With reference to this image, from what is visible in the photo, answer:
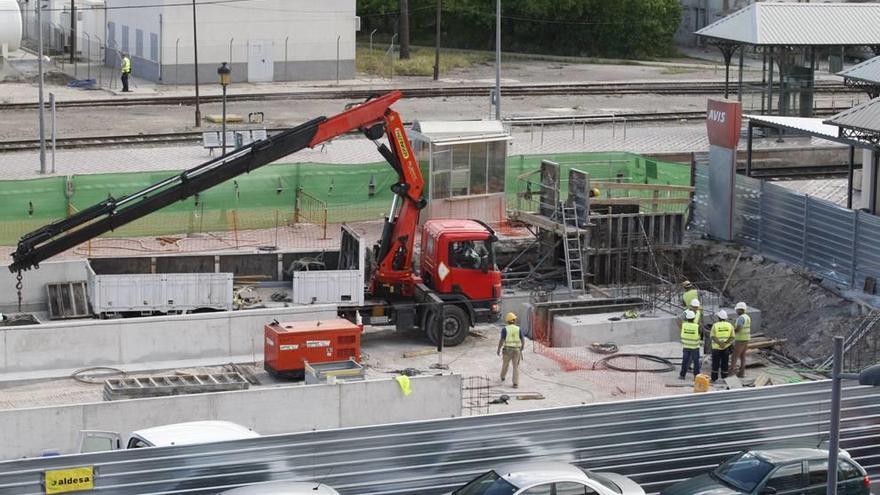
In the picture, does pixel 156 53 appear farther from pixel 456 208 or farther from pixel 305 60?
pixel 456 208

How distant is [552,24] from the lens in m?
81.3

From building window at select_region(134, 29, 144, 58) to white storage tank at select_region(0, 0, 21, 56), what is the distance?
17.4 ft

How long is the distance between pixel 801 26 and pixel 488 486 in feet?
111

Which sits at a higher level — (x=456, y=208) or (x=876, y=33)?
(x=876, y=33)

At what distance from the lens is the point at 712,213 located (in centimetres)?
3700

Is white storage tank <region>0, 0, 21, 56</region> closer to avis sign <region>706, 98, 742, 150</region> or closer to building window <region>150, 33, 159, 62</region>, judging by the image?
building window <region>150, 33, 159, 62</region>

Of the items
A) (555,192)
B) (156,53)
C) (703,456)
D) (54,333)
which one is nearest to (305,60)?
(156,53)

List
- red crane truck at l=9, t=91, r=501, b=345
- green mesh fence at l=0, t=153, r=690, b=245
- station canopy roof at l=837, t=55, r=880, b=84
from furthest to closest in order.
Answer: station canopy roof at l=837, t=55, r=880, b=84 → green mesh fence at l=0, t=153, r=690, b=245 → red crane truck at l=9, t=91, r=501, b=345

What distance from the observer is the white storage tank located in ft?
213

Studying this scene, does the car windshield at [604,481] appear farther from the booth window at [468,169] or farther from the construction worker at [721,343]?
the booth window at [468,169]

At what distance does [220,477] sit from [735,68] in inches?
2271

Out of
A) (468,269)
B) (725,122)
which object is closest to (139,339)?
(468,269)

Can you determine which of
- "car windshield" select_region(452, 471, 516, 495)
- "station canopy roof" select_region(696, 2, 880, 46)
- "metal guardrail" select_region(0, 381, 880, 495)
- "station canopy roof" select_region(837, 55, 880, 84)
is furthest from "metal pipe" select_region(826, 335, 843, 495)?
"station canopy roof" select_region(696, 2, 880, 46)

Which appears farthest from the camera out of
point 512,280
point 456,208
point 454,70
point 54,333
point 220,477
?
point 454,70
